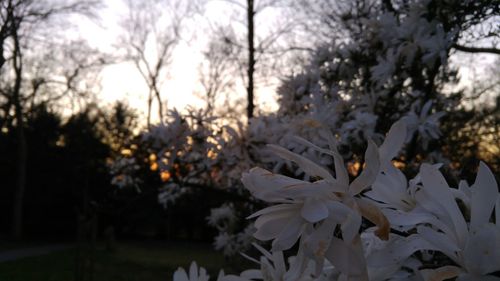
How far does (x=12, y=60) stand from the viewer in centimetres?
2247

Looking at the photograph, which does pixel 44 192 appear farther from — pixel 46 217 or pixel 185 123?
pixel 185 123

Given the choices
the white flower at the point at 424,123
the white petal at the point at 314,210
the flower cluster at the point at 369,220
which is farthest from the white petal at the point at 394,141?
the white flower at the point at 424,123

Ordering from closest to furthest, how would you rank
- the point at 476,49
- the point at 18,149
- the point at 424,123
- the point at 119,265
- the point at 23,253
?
the point at 424,123
the point at 476,49
the point at 119,265
the point at 23,253
the point at 18,149

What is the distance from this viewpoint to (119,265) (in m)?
15.4

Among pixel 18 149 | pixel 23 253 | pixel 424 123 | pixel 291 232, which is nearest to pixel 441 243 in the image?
pixel 291 232

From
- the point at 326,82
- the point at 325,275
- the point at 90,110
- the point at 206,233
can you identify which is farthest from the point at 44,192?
the point at 325,275

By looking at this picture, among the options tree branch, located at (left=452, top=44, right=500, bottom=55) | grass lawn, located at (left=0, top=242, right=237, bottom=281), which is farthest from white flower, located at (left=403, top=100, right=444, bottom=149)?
grass lawn, located at (left=0, top=242, right=237, bottom=281)

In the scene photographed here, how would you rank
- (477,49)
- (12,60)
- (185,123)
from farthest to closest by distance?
(12,60) → (185,123) → (477,49)

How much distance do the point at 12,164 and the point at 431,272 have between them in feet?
79.6

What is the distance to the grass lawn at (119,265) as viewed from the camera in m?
12.2

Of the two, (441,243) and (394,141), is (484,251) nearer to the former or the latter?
(441,243)

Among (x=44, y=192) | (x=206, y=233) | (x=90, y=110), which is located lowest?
(x=206, y=233)

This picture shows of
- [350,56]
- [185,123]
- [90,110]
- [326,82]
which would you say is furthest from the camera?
[90,110]

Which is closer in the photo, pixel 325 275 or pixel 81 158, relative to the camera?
pixel 325 275
